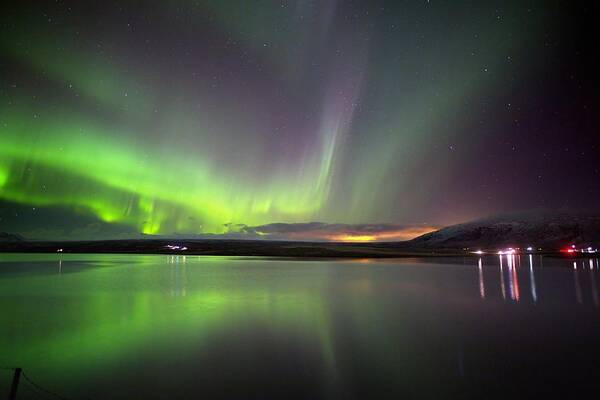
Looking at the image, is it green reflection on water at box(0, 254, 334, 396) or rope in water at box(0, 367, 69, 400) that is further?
green reflection on water at box(0, 254, 334, 396)

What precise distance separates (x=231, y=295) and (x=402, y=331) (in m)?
17.5

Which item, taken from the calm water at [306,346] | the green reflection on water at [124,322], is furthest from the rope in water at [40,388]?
the green reflection on water at [124,322]

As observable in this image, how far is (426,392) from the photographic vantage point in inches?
414

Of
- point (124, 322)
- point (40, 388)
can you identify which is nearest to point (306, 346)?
point (40, 388)

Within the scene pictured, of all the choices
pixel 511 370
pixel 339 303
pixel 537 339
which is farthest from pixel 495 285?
pixel 511 370

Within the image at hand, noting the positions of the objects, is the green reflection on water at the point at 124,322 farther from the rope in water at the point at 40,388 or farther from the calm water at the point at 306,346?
the rope in water at the point at 40,388

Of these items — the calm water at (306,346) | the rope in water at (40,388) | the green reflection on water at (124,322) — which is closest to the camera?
the rope in water at (40,388)

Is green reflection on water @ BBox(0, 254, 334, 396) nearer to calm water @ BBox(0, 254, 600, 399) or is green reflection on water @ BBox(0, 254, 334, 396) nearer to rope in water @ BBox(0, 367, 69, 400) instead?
calm water @ BBox(0, 254, 600, 399)

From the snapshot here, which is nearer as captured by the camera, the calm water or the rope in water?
the rope in water

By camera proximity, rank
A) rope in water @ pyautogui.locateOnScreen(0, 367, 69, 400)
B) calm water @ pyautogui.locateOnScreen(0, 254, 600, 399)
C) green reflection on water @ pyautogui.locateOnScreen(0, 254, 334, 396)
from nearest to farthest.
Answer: rope in water @ pyautogui.locateOnScreen(0, 367, 69, 400) < calm water @ pyautogui.locateOnScreen(0, 254, 600, 399) < green reflection on water @ pyautogui.locateOnScreen(0, 254, 334, 396)

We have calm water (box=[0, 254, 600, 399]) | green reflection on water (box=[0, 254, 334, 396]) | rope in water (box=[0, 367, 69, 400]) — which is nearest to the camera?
rope in water (box=[0, 367, 69, 400])

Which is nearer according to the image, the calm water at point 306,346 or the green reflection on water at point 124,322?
the calm water at point 306,346

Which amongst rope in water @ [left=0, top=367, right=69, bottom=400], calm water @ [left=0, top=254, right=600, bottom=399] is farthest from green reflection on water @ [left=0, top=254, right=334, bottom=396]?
rope in water @ [left=0, top=367, right=69, bottom=400]

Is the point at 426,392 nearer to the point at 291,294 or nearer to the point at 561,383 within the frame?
the point at 561,383
